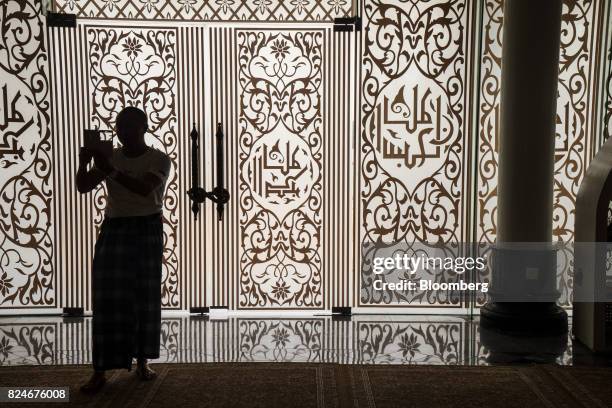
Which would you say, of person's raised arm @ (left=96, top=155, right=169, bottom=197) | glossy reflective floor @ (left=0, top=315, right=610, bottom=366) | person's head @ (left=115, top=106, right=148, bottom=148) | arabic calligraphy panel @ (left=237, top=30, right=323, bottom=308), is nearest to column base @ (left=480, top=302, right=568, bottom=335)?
glossy reflective floor @ (left=0, top=315, right=610, bottom=366)

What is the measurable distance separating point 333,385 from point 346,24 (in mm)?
2711

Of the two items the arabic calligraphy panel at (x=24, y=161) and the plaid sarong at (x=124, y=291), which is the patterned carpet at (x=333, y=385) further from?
the arabic calligraphy panel at (x=24, y=161)

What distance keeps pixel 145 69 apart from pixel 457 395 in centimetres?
319

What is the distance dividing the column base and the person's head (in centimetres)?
287

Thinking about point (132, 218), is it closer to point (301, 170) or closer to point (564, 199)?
point (301, 170)

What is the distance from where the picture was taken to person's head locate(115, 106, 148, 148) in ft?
10.3

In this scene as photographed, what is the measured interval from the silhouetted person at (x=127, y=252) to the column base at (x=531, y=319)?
8.30 ft

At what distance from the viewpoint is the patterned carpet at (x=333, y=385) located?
302 cm

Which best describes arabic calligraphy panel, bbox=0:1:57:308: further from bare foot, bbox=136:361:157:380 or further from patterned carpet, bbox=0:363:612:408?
bare foot, bbox=136:361:157:380

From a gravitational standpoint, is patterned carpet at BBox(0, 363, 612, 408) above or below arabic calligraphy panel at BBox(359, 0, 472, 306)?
below

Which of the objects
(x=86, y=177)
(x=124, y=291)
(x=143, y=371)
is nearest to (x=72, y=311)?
(x=143, y=371)

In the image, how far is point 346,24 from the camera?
4590 mm

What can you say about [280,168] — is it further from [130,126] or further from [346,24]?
[130,126]

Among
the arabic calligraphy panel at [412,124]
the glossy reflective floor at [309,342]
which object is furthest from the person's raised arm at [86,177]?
the arabic calligraphy panel at [412,124]
